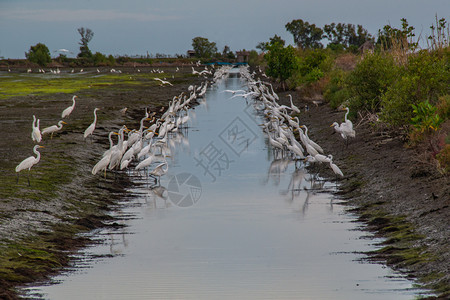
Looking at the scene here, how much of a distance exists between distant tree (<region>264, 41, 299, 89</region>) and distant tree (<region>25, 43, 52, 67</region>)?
7788 cm

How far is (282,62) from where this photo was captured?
157 ft

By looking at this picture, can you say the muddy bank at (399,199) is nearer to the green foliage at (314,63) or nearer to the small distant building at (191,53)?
the green foliage at (314,63)

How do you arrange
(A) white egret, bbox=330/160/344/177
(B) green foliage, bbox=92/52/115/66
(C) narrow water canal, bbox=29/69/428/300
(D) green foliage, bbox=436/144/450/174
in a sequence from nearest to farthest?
(C) narrow water canal, bbox=29/69/428/300 → (D) green foliage, bbox=436/144/450/174 → (A) white egret, bbox=330/160/344/177 → (B) green foliage, bbox=92/52/115/66

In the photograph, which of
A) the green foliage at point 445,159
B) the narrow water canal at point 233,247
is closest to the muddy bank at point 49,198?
the narrow water canal at point 233,247

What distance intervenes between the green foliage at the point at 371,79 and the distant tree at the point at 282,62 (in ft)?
80.5

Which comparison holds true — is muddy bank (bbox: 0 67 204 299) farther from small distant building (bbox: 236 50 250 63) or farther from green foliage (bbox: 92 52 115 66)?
small distant building (bbox: 236 50 250 63)

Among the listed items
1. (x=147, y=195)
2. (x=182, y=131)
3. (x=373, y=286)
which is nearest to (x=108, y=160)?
(x=147, y=195)

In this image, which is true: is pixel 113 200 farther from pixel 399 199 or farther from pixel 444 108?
pixel 444 108

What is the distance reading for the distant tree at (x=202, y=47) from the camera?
532ft

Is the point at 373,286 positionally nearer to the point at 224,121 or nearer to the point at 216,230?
the point at 216,230

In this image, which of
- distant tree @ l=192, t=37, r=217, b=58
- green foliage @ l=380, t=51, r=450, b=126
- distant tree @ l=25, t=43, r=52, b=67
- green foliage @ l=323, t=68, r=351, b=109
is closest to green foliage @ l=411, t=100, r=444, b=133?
green foliage @ l=380, t=51, r=450, b=126

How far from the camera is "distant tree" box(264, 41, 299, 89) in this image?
4781 cm

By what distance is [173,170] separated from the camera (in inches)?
782

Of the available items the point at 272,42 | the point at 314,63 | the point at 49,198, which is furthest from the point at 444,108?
the point at 272,42
